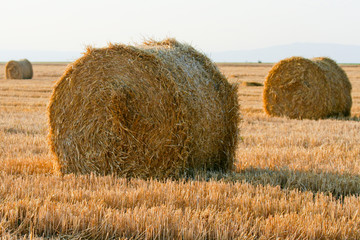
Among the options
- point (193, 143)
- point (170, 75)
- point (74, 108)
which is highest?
point (170, 75)

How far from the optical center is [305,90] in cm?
1251

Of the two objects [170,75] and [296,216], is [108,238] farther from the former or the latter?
[170,75]

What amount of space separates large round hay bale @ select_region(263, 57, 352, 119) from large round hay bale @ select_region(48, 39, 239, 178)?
704 cm

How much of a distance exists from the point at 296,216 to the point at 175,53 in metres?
3.07

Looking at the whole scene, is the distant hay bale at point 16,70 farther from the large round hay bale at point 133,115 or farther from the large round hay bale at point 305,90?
the large round hay bale at point 133,115

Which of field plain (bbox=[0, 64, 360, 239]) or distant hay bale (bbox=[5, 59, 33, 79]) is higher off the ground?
distant hay bale (bbox=[5, 59, 33, 79])

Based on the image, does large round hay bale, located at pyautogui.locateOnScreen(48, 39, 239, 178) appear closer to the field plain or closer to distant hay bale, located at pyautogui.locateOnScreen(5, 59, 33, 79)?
the field plain

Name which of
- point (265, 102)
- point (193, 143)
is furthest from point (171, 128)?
point (265, 102)

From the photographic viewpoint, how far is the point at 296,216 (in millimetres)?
3734

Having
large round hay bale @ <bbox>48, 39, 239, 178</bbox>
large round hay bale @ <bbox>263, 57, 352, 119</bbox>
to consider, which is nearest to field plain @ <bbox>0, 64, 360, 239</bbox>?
large round hay bale @ <bbox>48, 39, 239, 178</bbox>

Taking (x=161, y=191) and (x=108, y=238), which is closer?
(x=108, y=238)

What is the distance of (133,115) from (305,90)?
809cm

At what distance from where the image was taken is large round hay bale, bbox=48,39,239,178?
218 inches

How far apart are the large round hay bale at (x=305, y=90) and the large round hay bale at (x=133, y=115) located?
7043 mm
